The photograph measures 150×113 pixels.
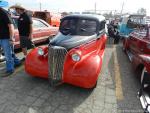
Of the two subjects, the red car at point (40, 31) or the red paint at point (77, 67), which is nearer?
the red paint at point (77, 67)

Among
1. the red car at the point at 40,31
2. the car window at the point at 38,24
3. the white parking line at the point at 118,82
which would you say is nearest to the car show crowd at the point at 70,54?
the white parking line at the point at 118,82

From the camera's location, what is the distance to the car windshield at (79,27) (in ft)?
18.2

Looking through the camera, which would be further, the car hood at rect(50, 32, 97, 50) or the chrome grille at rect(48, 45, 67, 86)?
the car hood at rect(50, 32, 97, 50)

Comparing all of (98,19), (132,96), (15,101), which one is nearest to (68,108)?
(15,101)

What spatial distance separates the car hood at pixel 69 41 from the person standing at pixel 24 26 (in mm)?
1485

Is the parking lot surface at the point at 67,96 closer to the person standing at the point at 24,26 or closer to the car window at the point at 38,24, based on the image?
the person standing at the point at 24,26

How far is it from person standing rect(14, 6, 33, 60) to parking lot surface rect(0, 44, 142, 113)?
4.34 feet

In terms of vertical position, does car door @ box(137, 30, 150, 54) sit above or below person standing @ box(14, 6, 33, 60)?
below

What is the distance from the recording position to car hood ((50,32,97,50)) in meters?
4.80

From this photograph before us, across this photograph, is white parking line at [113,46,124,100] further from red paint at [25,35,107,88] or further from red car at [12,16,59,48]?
red car at [12,16,59,48]

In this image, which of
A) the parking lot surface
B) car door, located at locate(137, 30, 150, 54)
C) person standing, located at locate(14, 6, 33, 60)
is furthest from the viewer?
person standing, located at locate(14, 6, 33, 60)

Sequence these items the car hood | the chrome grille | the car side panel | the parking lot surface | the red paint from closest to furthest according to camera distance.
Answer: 1. the parking lot surface
2. the red paint
3. the chrome grille
4. the car side panel
5. the car hood

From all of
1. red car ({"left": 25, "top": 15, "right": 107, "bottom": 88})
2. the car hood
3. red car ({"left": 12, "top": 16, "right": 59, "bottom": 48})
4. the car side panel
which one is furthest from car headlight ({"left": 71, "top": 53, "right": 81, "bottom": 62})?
red car ({"left": 12, "top": 16, "right": 59, "bottom": 48})

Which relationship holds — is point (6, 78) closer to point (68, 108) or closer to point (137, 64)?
point (68, 108)
